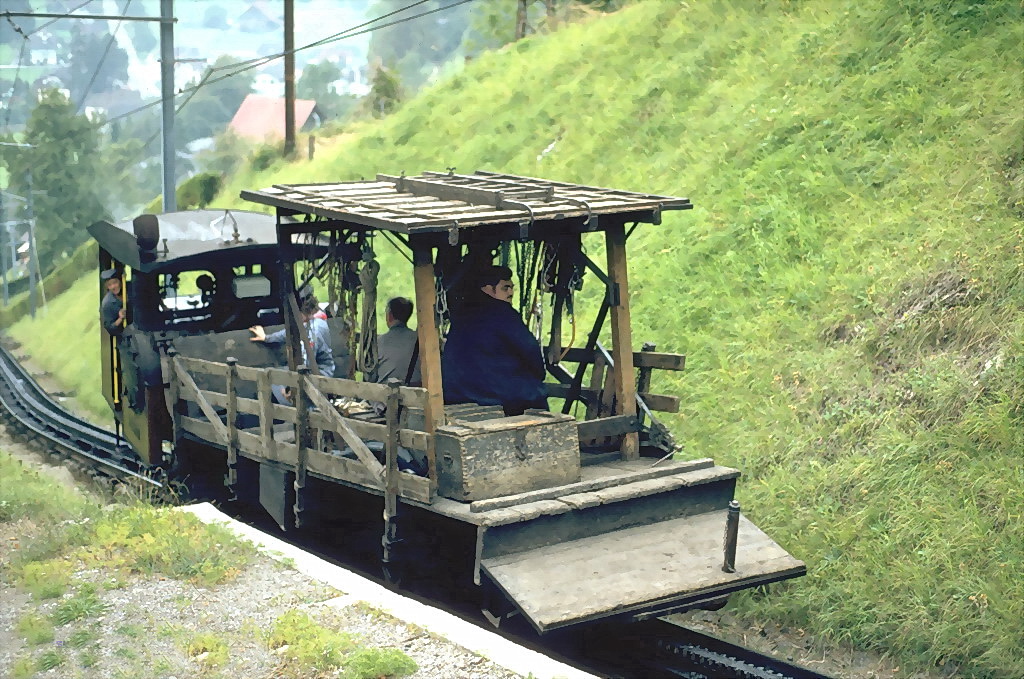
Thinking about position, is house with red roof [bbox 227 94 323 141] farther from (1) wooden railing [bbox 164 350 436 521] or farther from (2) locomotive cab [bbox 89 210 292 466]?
(1) wooden railing [bbox 164 350 436 521]

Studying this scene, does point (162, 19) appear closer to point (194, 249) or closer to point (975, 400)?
point (194, 249)

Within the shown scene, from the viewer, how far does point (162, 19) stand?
58.6 ft

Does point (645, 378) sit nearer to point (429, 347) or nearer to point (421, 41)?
point (429, 347)

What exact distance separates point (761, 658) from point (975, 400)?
313 cm

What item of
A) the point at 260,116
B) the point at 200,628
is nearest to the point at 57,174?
the point at 260,116

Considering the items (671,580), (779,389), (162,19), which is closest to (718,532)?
(671,580)

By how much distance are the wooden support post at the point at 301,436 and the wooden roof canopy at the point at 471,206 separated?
1345mm

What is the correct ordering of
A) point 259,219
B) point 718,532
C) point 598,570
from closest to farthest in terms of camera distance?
point 598,570, point 718,532, point 259,219

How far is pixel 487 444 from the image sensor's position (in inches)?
298

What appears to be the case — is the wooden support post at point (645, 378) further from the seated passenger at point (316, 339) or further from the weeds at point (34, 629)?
the weeds at point (34, 629)

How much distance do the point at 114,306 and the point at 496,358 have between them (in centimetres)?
590

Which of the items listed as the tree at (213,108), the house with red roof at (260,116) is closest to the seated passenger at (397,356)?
the house with red roof at (260,116)

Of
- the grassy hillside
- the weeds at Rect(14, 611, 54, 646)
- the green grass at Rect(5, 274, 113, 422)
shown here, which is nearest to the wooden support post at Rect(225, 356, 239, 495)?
the weeds at Rect(14, 611, 54, 646)

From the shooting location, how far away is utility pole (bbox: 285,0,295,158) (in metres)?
30.7
